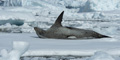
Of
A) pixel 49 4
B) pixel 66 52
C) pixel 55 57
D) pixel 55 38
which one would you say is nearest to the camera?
pixel 55 57

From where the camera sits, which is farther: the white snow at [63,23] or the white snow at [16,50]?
the white snow at [63,23]

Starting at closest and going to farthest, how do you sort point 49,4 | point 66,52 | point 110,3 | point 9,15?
1. point 66,52
2. point 9,15
3. point 110,3
4. point 49,4

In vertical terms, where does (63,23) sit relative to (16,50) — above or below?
below

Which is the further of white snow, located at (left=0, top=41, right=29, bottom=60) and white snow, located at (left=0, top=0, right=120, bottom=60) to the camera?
white snow, located at (left=0, top=0, right=120, bottom=60)

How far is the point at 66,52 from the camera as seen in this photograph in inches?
139

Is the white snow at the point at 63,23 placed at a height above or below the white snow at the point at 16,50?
below

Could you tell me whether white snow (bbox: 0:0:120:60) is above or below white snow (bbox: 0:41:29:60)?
below

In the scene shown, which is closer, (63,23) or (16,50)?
(16,50)

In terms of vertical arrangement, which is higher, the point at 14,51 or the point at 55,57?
the point at 14,51

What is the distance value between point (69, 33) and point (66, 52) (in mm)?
2003

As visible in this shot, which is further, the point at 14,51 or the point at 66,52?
the point at 66,52

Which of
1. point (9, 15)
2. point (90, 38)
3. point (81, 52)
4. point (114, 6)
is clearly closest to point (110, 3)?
point (114, 6)

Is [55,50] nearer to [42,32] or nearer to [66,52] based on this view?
[66,52]

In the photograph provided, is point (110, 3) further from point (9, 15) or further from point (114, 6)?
point (9, 15)
